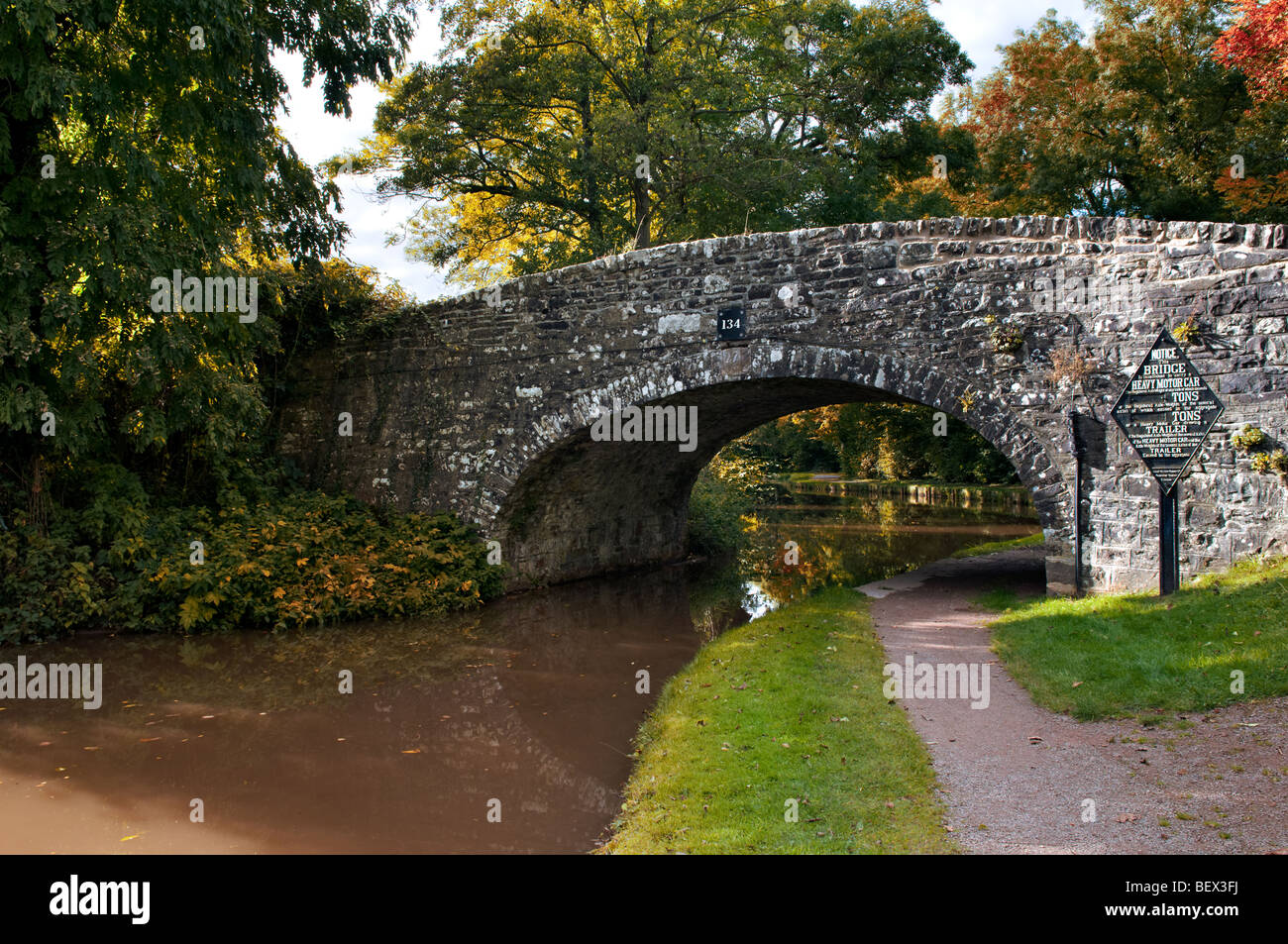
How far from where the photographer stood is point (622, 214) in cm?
1939

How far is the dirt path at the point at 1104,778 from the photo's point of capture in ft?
12.4

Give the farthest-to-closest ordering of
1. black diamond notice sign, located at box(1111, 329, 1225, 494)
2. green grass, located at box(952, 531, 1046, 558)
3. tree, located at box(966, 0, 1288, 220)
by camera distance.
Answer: tree, located at box(966, 0, 1288, 220) < green grass, located at box(952, 531, 1046, 558) < black diamond notice sign, located at box(1111, 329, 1225, 494)

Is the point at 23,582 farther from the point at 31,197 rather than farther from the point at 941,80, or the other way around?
the point at 941,80

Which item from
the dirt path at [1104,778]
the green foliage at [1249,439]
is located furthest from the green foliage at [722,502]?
the dirt path at [1104,778]

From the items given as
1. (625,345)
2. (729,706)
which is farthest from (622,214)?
(729,706)

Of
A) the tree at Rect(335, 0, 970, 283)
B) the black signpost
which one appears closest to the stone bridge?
the black signpost

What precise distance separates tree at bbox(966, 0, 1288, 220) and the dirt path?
15.8m

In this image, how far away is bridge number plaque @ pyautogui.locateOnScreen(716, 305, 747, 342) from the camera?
9961 millimetres

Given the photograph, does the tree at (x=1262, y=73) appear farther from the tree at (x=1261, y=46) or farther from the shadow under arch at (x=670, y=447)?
the shadow under arch at (x=670, y=447)

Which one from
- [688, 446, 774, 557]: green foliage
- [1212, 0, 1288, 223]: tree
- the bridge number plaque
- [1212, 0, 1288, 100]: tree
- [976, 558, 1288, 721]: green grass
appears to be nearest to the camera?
[976, 558, 1288, 721]: green grass

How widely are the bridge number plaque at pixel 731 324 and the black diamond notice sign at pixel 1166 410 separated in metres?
3.94

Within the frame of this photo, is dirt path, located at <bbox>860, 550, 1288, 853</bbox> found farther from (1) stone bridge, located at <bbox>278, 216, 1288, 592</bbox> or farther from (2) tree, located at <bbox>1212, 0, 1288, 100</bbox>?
(2) tree, located at <bbox>1212, 0, 1288, 100</bbox>

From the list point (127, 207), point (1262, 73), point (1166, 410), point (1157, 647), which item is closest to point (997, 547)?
point (1166, 410)

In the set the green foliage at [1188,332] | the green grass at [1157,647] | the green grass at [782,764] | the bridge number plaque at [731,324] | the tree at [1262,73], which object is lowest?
the green grass at [782,764]
